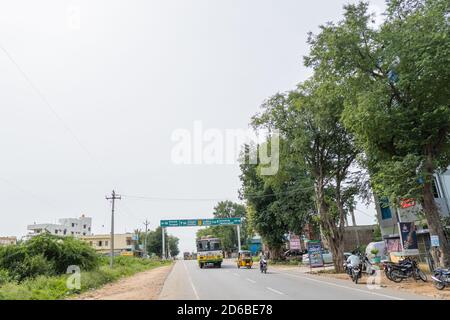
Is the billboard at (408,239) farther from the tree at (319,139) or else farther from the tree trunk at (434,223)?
the tree at (319,139)

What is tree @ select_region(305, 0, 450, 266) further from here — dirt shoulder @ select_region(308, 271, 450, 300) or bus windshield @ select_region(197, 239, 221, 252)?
bus windshield @ select_region(197, 239, 221, 252)

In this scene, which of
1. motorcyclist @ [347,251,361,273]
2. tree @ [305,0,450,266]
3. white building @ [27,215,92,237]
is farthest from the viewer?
white building @ [27,215,92,237]

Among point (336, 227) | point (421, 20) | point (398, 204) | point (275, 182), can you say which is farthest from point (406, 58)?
point (275, 182)

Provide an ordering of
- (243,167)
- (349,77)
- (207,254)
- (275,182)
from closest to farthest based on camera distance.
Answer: (349,77) → (275,182) → (207,254) → (243,167)

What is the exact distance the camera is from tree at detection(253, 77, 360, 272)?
84.7ft

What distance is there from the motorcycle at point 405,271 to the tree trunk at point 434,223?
112cm

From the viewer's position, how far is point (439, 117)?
16391 mm

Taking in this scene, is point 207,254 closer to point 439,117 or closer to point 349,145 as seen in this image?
point 349,145

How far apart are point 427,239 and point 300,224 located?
46.0 feet

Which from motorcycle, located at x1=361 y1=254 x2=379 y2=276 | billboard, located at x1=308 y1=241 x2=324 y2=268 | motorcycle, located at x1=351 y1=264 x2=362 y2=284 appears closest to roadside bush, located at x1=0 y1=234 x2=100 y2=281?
billboard, located at x1=308 y1=241 x2=324 y2=268

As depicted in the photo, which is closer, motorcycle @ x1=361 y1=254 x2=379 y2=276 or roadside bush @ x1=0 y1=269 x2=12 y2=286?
roadside bush @ x1=0 y1=269 x2=12 y2=286

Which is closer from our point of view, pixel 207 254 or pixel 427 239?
pixel 427 239

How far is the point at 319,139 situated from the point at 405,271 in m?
12.5

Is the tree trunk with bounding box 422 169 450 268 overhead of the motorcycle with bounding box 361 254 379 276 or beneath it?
overhead
